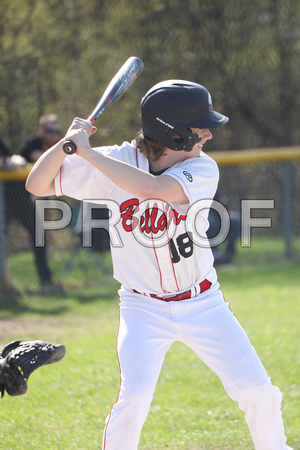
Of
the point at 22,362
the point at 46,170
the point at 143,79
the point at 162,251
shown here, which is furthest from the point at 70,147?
the point at 143,79

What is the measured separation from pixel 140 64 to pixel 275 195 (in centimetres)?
611

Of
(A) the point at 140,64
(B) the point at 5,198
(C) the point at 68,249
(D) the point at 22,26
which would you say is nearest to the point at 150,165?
(A) the point at 140,64

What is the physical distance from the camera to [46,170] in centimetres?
272

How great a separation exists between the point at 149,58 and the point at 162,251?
6.87m

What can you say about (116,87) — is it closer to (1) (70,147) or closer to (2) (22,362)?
(1) (70,147)

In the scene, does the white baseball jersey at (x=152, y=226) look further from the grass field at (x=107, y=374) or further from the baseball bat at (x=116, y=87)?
the grass field at (x=107, y=374)

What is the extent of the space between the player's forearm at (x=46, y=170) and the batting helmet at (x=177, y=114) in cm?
40

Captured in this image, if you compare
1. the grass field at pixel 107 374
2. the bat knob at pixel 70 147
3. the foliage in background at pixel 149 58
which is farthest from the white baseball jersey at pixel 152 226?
the foliage in background at pixel 149 58

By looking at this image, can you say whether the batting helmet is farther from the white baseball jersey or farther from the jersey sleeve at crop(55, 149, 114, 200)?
the jersey sleeve at crop(55, 149, 114, 200)

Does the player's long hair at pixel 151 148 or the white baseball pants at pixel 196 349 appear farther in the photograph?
the player's long hair at pixel 151 148

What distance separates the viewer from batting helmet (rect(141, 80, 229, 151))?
9.12 ft

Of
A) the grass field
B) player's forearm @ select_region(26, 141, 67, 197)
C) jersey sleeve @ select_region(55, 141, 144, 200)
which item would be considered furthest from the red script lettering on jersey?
the grass field

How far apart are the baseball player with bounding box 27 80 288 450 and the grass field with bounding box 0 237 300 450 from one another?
0.83 meters

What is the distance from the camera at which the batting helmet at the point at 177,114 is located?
2779 mm
